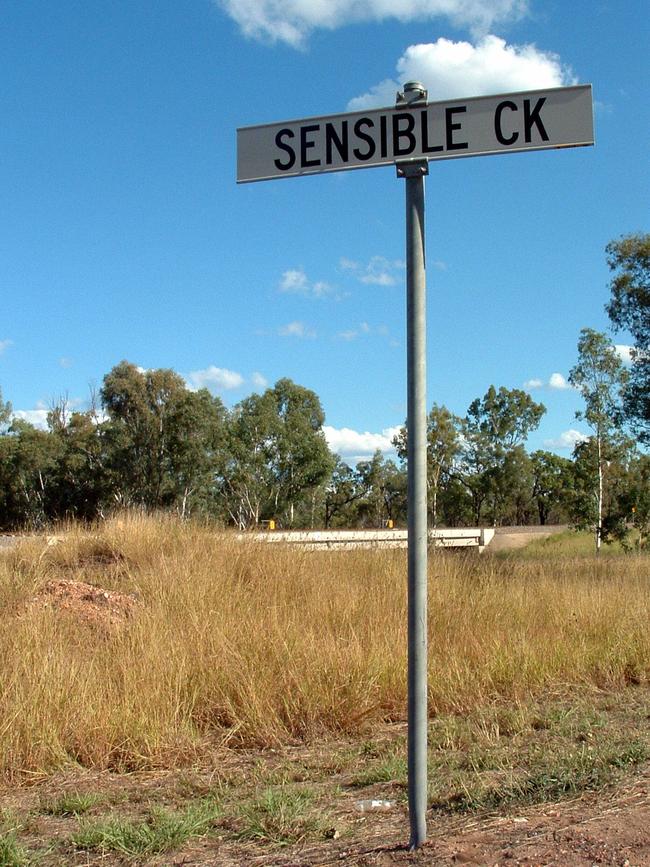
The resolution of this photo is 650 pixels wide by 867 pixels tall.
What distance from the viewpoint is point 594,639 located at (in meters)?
7.55

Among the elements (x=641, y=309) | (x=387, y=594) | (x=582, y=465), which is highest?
(x=641, y=309)

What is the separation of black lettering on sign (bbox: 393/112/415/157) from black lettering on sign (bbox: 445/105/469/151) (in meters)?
0.13

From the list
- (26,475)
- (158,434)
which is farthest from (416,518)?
(26,475)

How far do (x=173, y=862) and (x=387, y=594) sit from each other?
16.2ft

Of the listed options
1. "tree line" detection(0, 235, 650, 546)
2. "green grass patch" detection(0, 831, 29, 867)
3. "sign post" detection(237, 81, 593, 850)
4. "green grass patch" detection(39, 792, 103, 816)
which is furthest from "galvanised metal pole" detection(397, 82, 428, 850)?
"tree line" detection(0, 235, 650, 546)

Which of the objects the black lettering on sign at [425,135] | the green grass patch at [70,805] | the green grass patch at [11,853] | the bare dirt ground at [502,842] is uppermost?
the black lettering on sign at [425,135]

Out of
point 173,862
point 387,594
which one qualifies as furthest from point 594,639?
point 173,862

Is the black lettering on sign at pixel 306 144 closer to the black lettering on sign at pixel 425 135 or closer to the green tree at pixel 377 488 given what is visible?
the black lettering on sign at pixel 425 135

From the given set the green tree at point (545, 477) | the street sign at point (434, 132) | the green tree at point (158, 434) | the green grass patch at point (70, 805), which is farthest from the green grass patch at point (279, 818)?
the green tree at point (545, 477)

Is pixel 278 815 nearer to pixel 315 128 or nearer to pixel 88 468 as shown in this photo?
pixel 315 128

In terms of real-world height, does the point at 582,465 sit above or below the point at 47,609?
above

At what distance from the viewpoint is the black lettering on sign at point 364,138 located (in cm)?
331

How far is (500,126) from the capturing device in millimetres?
3234

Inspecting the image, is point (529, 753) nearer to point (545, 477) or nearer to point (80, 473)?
point (80, 473)
